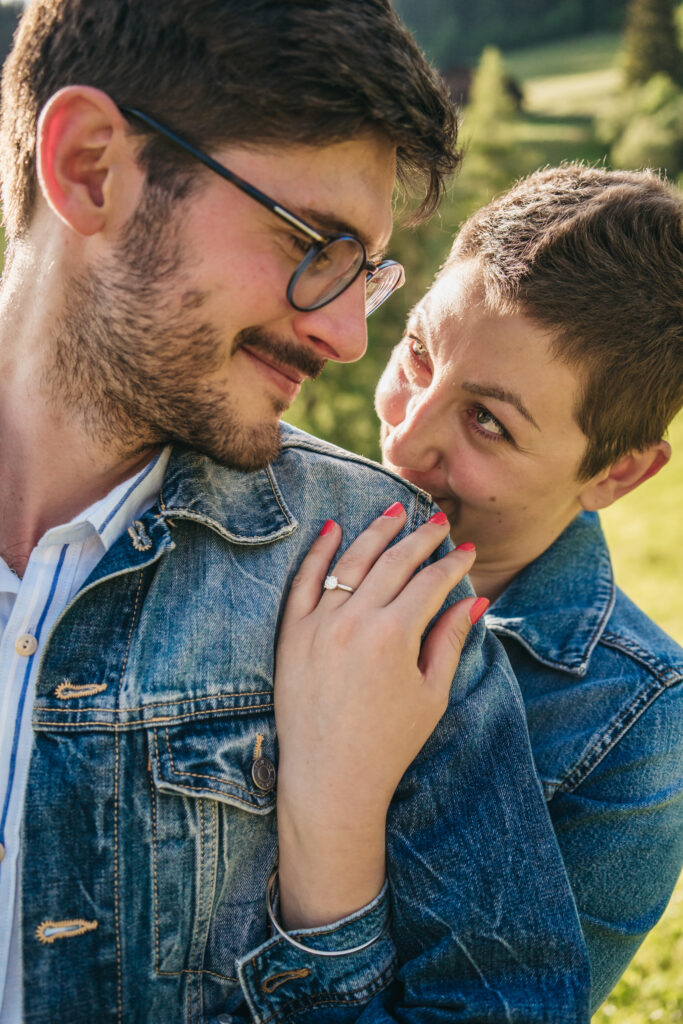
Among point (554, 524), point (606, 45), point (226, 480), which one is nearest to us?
point (226, 480)

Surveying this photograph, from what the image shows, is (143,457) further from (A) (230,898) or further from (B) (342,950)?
(B) (342,950)

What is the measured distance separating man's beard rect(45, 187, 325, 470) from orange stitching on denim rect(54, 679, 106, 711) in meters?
0.60

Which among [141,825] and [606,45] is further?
[606,45]

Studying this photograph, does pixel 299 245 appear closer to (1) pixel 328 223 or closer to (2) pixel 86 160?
(1) pixel 328 223

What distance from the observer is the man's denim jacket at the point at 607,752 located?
222cm

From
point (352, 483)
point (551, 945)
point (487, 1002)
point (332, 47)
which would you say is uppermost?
point (332, 47)

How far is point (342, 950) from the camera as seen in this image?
1807 mm

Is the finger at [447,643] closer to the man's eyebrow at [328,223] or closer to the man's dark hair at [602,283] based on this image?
the man's dark hair at [602,283]

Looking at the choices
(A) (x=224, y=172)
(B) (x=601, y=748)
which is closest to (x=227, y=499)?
(A) (x=224, y=172)

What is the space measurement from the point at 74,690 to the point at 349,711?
570 millimetres

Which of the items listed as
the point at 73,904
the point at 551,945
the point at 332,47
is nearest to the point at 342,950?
the point at 551,945

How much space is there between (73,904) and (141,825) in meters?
0.19

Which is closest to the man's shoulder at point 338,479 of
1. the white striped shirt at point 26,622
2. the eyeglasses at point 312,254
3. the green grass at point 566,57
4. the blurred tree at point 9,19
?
the white striped shirt at point 26,622

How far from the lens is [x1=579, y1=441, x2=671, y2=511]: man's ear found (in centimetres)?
275
